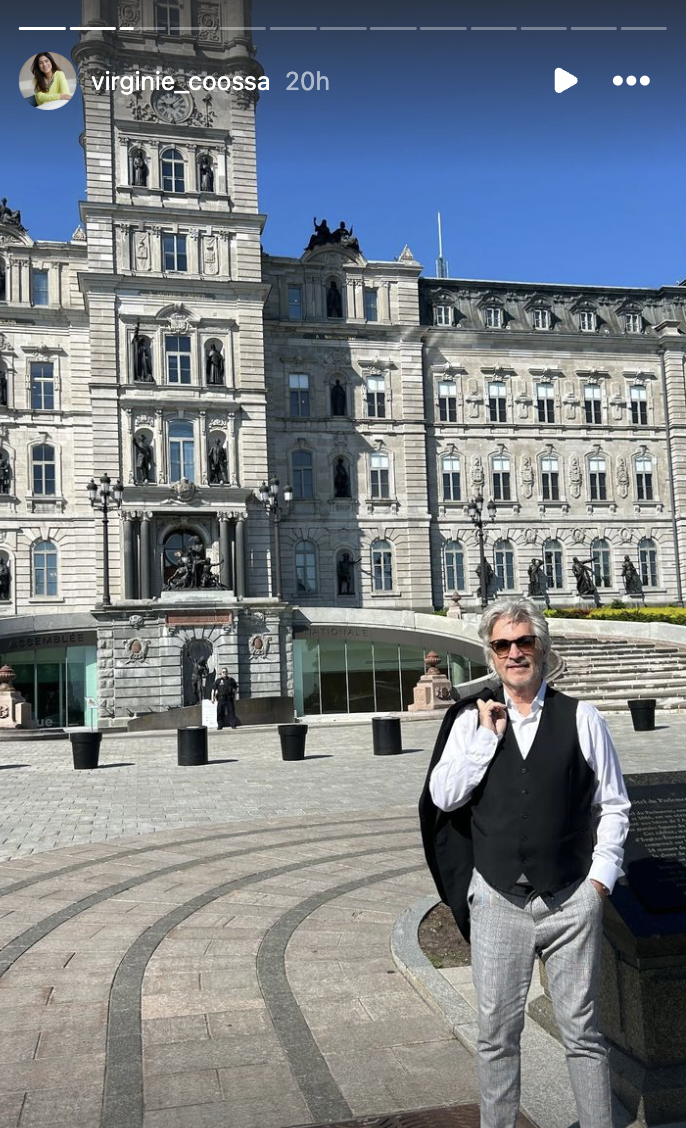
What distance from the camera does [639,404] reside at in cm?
5400

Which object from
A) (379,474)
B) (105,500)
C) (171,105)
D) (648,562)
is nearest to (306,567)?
(379,474)

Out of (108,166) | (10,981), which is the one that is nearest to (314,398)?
(108,166)

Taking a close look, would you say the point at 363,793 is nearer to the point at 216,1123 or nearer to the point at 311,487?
the point at 216,1123

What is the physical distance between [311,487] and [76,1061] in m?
43.7

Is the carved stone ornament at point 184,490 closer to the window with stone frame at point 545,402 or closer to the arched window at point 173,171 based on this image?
the arched window at point 173,171

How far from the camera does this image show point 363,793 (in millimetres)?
15586

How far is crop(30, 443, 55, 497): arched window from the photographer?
4494cm

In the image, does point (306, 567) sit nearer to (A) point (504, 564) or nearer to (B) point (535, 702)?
(A) point (504, 564)

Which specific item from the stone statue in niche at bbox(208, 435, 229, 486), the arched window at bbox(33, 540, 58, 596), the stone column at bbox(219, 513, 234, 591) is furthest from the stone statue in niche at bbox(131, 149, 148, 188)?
the arched window at bbox(33, 540, 58, 596)

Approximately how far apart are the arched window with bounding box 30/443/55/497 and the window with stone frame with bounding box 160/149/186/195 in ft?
45.4

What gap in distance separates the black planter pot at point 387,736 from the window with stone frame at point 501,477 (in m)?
31.6

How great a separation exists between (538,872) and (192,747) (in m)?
17.3

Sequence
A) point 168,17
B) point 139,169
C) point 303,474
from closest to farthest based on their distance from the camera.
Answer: point 139,169
point 168,17
point 303,474

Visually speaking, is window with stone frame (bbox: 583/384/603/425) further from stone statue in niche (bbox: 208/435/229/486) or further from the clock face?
the clock face
